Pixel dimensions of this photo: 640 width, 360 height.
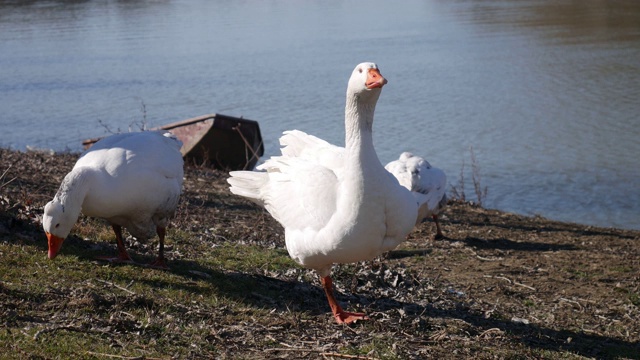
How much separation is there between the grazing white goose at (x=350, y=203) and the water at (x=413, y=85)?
7604 mm

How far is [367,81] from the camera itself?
18.7 feet

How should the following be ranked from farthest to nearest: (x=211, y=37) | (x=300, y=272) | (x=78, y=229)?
(x=211, y=37), (x=78, y=229), (x=300, y=272)

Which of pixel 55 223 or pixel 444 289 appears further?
pixel 444 289

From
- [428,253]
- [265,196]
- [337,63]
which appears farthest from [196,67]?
[265,196]

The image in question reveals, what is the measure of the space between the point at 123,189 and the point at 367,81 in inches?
91.3

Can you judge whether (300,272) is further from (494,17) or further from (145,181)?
(494,17)

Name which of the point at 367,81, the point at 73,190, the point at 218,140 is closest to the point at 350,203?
the point at 367,81

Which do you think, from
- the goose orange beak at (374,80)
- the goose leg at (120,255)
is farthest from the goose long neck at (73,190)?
the goose orange beak at (374,80)

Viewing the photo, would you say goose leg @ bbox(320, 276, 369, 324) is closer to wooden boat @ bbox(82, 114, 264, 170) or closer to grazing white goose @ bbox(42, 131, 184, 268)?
grazing white goose @ bbox(42, 131, 184, 268)

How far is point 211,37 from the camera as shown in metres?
31.6

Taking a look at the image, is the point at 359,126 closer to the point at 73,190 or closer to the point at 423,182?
the point at 73,190

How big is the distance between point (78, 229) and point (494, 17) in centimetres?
2834

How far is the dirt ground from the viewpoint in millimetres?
5715

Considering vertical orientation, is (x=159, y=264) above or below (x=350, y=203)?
below
